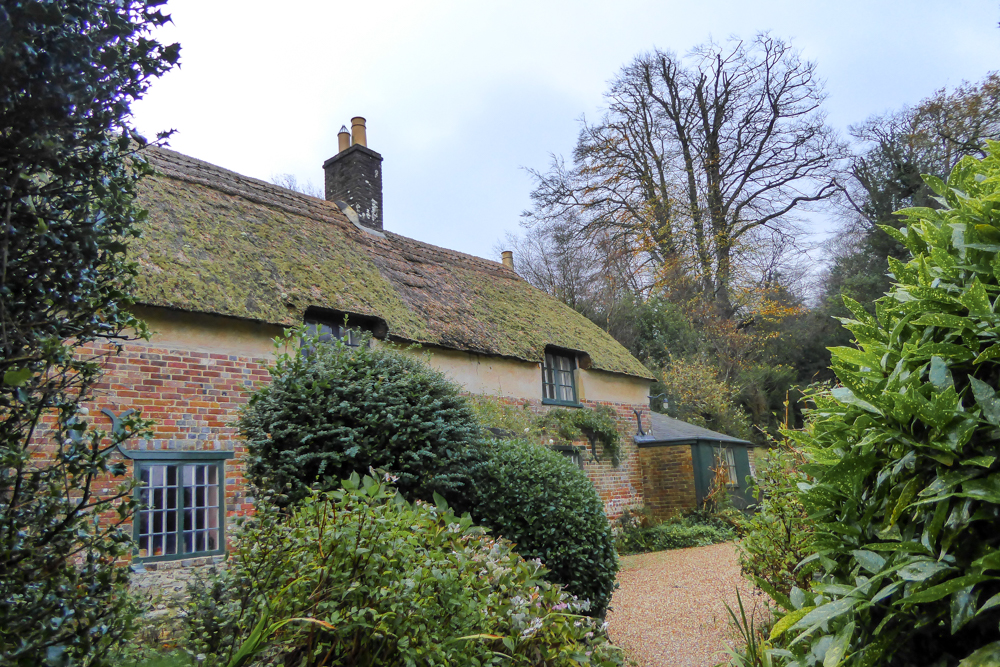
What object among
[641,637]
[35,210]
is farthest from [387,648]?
[641,637]

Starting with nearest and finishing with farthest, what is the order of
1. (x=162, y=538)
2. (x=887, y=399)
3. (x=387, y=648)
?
(x=887, y=399), (x=387, y=648), (x=162, y=538)

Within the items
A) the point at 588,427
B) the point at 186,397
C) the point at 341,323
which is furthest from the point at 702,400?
the point at 186,397

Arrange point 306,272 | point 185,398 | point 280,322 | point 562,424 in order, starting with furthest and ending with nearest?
point 562,424 < point 306,272 < point 280,322 < point 185,398

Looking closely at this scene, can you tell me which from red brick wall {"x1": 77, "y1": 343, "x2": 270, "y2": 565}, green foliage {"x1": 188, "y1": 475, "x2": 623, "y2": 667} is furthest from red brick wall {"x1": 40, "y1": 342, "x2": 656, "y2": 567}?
green foliage {"x1": 188, "y1": 475, "x2": 623, "y2": 667}

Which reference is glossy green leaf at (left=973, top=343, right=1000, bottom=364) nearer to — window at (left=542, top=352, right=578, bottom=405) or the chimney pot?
window at (left=542, top=352, right=578, bottom=405)

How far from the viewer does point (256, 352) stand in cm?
932

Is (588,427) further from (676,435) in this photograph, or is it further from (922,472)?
(922,472)

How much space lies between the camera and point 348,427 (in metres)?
6.55

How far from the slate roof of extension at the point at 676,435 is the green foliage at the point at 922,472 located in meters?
14.9

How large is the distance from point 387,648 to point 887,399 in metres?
2.52

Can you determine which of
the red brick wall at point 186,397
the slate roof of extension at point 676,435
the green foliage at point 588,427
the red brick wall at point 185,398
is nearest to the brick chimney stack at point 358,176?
the green foliage at point 588,427

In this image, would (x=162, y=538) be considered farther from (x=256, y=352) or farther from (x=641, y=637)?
(x=641, y=637)

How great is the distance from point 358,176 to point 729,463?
11795 mm

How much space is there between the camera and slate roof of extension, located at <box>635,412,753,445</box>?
53.9 feet
